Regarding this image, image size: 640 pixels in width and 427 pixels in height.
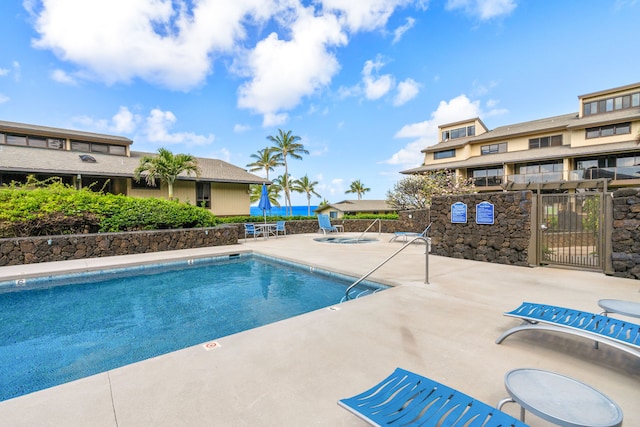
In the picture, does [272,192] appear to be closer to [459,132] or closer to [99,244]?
[459,132]

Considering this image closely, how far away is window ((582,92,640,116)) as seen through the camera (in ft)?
68.8

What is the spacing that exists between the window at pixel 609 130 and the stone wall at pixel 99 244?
86.8 feet

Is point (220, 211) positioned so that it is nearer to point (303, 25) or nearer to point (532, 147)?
point (303, 25)

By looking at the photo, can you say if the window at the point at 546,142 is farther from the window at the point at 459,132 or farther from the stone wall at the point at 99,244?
the stone wall at the point at 99,244

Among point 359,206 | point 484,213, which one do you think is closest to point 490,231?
point 484,213

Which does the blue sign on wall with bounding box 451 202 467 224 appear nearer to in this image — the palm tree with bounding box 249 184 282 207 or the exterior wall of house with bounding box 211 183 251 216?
the exterior wall of house with bounding box 211 183 251 216

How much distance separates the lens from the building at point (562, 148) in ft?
66.1

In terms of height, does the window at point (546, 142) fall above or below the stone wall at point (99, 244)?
above

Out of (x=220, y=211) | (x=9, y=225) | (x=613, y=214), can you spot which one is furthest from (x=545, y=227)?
(x=220, y=211)

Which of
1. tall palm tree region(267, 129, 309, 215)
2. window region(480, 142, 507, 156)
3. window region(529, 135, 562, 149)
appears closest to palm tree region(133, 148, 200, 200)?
tall palm tree region(267, 129, 309, 215)

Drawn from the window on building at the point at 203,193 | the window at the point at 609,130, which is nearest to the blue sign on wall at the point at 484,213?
the window on building at the point at 203,193

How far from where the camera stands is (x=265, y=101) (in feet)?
63.2

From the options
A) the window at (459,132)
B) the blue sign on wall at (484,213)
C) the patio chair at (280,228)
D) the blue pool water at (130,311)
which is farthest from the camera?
the window at (459,132)

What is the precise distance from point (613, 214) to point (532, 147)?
22683 millimetres
